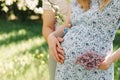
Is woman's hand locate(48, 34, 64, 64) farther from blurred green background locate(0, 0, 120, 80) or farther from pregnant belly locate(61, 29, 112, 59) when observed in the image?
blurred green background locate(0, 0, 120, 80)

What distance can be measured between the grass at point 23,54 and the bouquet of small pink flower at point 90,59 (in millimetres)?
2733

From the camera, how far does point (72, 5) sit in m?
3.32

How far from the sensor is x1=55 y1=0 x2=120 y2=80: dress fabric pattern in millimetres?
3119

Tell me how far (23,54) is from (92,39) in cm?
506

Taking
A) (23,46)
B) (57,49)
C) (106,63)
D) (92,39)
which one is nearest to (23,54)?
(23,46)

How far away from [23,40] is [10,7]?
4628 millimetres

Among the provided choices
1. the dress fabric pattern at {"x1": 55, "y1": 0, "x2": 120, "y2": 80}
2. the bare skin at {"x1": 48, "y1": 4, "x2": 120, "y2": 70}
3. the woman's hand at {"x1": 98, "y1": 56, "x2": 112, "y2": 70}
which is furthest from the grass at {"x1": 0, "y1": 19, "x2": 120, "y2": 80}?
the woman's hand at {"x1": 98, "y1": 56, "x2": 112, "y2": 70}

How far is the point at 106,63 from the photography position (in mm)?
3037

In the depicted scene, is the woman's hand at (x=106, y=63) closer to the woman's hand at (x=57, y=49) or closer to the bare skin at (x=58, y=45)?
the bare skin at (x=58, y=45)

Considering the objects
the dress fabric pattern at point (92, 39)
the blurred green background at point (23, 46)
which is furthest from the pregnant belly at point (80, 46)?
the blurred green background at point (23, 46)

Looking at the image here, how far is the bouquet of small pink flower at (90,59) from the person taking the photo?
9.88 feet

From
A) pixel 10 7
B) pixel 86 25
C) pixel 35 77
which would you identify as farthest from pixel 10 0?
pixel 10 7

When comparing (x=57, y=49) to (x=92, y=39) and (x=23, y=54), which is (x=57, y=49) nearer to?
(x=92, y=39)

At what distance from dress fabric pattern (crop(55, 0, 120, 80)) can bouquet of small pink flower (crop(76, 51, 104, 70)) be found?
0.18ft
